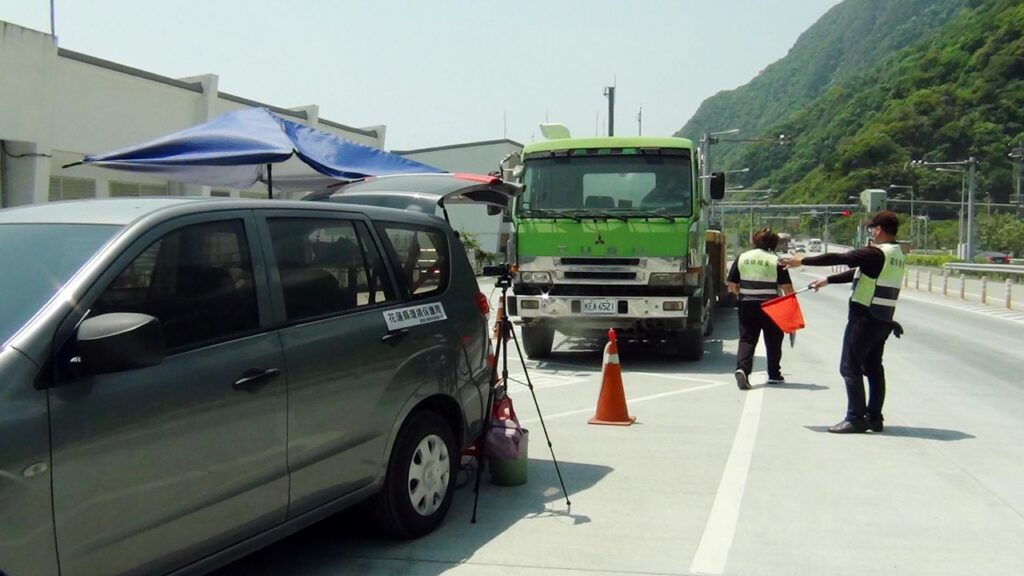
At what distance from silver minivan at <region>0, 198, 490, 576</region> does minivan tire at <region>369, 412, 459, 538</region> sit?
1 cm

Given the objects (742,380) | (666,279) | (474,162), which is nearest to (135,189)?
(666,279)

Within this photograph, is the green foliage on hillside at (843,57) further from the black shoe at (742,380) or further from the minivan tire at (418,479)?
the minivan tire at (418,479)

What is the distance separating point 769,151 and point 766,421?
15347cm

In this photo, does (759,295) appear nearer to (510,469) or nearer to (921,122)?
(510,469)

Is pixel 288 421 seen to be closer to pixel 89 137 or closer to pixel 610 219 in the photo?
pixel 610 219

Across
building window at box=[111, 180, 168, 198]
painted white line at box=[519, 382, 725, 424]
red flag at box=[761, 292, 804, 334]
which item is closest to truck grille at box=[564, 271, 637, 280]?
painted white line at box=[519, 382, 725, 424]

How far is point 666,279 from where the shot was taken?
38.4 ft

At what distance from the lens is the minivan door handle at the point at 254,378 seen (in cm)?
386

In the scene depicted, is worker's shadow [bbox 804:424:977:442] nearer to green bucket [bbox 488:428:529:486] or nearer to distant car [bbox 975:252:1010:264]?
green bucket [bbox 488:428:529:486]

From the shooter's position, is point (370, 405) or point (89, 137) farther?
point (89, 137)

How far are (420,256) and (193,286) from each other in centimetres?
182

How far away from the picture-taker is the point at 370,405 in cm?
462

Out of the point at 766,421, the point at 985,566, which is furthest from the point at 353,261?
the point at 766,421

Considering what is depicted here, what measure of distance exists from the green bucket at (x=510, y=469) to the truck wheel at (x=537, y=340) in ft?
21.4
